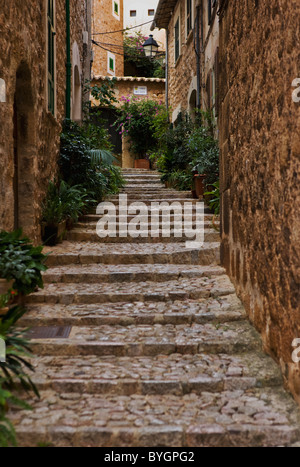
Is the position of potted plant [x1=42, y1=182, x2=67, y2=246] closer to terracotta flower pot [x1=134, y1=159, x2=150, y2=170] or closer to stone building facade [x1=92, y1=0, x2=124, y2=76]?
terracotta flower pot [x1=134, y1=159, x2=150, y2=170]

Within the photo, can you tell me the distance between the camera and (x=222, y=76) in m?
4.52

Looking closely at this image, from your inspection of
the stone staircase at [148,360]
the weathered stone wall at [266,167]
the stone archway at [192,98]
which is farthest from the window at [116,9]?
the stone staircase at [148,360]

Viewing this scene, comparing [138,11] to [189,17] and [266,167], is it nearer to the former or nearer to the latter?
[189,17]

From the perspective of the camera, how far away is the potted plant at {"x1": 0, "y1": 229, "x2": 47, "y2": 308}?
10.9 ft

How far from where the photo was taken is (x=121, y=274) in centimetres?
443

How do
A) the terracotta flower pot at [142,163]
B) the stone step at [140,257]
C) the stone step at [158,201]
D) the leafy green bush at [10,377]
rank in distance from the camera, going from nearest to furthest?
the leafy green bush at [10,377] → the stone step at [140,257] → the stone step at [158,201] → the terracotta flower pot at [142,163]

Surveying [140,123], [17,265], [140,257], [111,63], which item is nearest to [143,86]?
[140,123]

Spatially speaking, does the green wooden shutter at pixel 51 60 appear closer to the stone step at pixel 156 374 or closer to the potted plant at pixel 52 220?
the potted plant at pixel 52 220

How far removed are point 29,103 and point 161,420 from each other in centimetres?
363

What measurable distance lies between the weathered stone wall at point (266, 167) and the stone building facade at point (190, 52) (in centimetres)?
284

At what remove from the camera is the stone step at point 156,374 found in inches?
105
